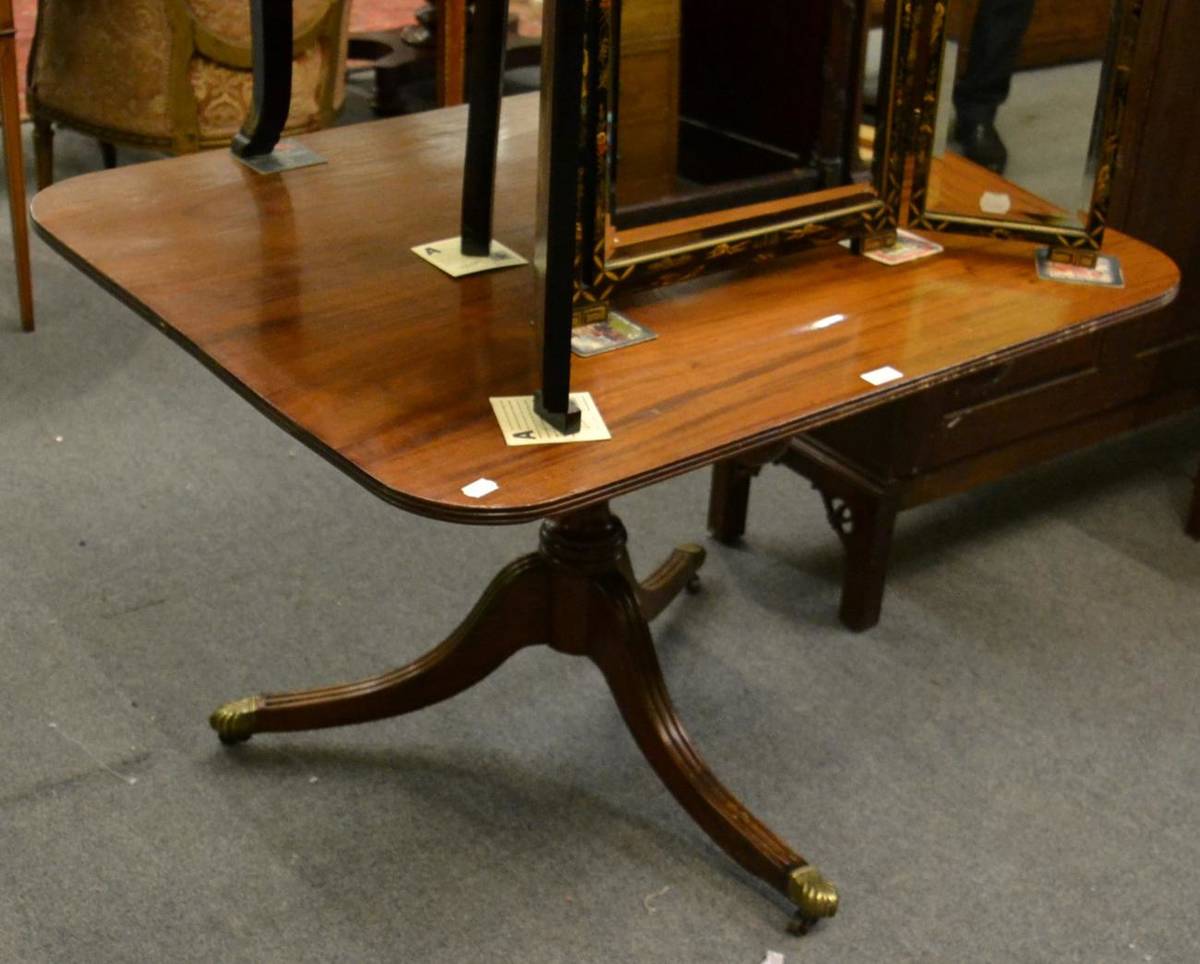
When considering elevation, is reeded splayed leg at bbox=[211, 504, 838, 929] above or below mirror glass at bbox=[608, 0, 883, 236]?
below

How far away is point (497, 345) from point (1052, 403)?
1235 millimetres

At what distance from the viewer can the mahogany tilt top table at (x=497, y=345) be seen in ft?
4.17

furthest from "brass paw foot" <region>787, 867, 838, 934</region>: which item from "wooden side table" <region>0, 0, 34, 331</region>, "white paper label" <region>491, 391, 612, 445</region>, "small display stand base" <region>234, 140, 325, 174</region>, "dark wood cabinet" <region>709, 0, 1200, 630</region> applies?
"wooden side table" <region>0, 0, 34, 331</region>

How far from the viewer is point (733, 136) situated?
4.84ft

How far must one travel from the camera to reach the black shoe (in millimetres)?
1607

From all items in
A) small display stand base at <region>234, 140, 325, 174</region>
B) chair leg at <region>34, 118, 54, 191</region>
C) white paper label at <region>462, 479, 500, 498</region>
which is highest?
small display stand base at <region>234, 140, 325, 174</region>

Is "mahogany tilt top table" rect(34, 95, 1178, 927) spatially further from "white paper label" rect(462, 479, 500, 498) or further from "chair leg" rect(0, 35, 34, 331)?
"chair leg" rect(0, 35, 34, 331)

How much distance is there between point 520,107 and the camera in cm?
198

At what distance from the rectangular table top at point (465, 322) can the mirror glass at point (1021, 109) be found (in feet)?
0.19

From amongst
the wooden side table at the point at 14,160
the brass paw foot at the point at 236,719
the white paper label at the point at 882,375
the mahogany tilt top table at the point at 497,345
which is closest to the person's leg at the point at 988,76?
the mahogany tilt top table at the point at 497,345

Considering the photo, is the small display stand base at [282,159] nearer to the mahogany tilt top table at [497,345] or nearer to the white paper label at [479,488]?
the mahogany tilt top table at [497,345]

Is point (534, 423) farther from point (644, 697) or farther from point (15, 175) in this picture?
point (15, 175)

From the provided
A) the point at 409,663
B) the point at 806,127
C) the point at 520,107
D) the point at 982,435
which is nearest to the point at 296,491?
the point at 409,663

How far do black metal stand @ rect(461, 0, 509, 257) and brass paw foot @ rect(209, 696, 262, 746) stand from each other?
0.68 meters
